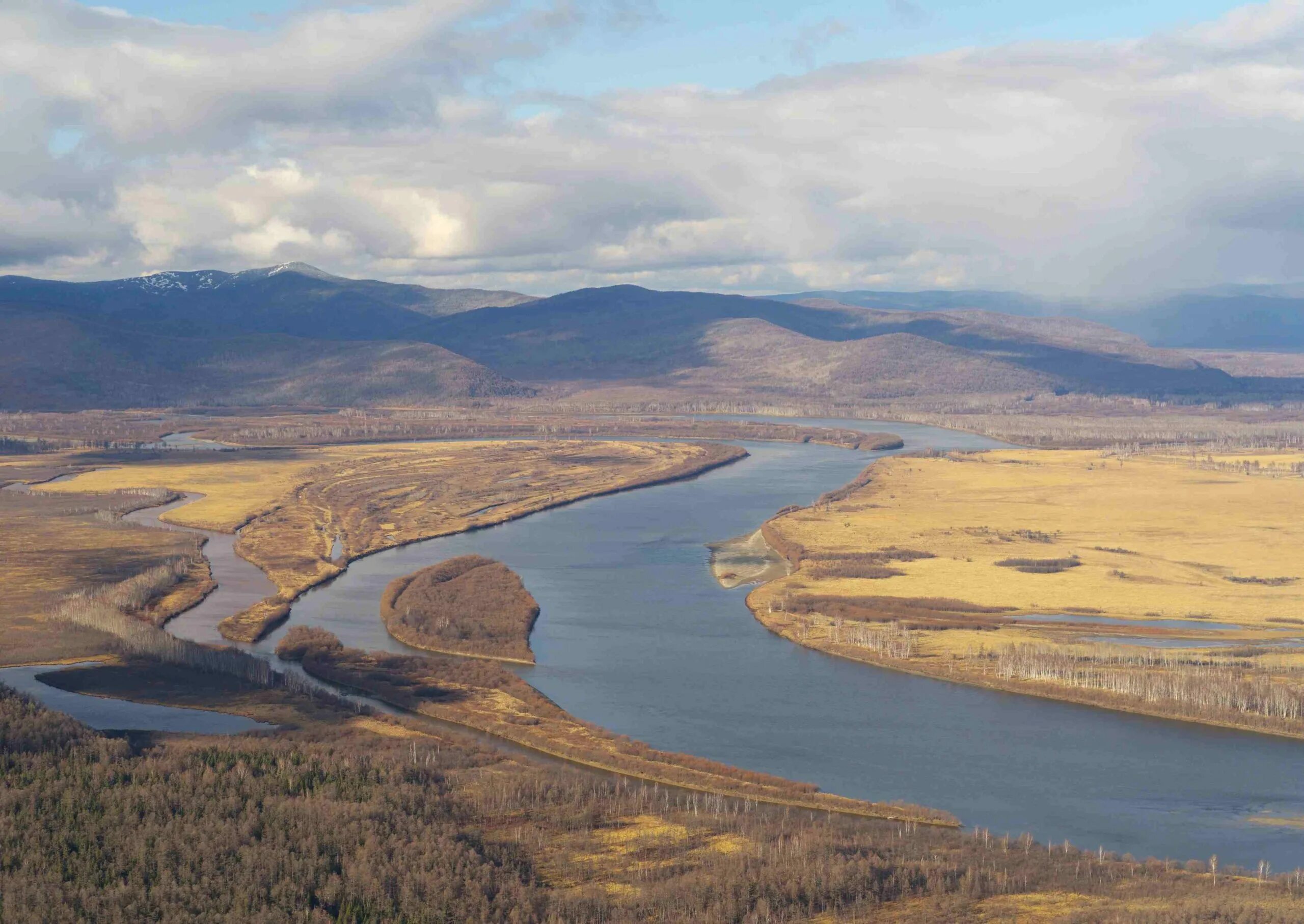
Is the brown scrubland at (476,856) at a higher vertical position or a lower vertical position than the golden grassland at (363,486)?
lower

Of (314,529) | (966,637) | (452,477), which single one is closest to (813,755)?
(966,637)

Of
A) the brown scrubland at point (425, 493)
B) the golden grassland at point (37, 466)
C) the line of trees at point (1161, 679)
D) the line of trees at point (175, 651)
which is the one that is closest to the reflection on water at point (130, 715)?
the line of trees at point (175, 651)

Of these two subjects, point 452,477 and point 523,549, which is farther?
point 452,477

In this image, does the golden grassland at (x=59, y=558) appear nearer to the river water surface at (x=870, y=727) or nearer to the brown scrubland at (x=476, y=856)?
the river water surface at (x=870, y=727)

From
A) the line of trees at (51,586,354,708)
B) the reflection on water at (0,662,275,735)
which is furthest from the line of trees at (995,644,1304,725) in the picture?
the reflection on water at (0,662,275,735)

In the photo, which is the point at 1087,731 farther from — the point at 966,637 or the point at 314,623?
the point at 314,623

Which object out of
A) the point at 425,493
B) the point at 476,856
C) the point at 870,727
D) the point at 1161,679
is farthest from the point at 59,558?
the point at 1161,679
